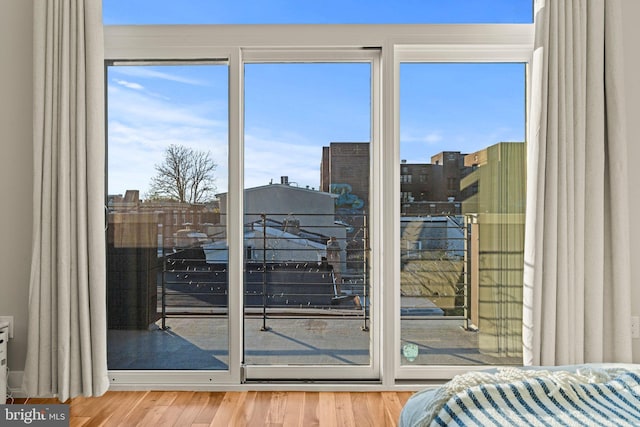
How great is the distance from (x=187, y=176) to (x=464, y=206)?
171 centimetres

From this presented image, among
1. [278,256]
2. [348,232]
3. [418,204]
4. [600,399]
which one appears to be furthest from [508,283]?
[600,399]

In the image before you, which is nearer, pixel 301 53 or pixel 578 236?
pixel 578 236

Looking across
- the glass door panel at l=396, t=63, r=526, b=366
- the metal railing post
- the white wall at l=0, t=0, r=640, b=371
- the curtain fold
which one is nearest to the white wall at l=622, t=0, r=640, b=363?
the white wall at l=0, t=0, r=640, b=371

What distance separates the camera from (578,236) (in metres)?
2.54

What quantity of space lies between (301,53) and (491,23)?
1.14 meters

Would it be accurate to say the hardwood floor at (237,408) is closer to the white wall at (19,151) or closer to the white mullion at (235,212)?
the white mullion at (235,212)

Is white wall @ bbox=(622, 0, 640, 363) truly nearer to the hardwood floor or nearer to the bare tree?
the hardwood floor

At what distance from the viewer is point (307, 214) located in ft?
9.45

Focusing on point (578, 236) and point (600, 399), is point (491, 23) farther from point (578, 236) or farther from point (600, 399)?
point (600, 399)

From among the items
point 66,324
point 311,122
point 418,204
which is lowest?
point 66,324

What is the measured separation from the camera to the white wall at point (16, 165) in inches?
106

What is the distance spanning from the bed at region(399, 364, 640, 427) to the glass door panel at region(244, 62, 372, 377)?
154 centimetres

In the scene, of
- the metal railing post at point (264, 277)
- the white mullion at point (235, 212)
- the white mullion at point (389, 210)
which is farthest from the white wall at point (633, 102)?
the white mullion at point (235, 212)

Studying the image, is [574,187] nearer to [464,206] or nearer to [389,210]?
[464,206]
